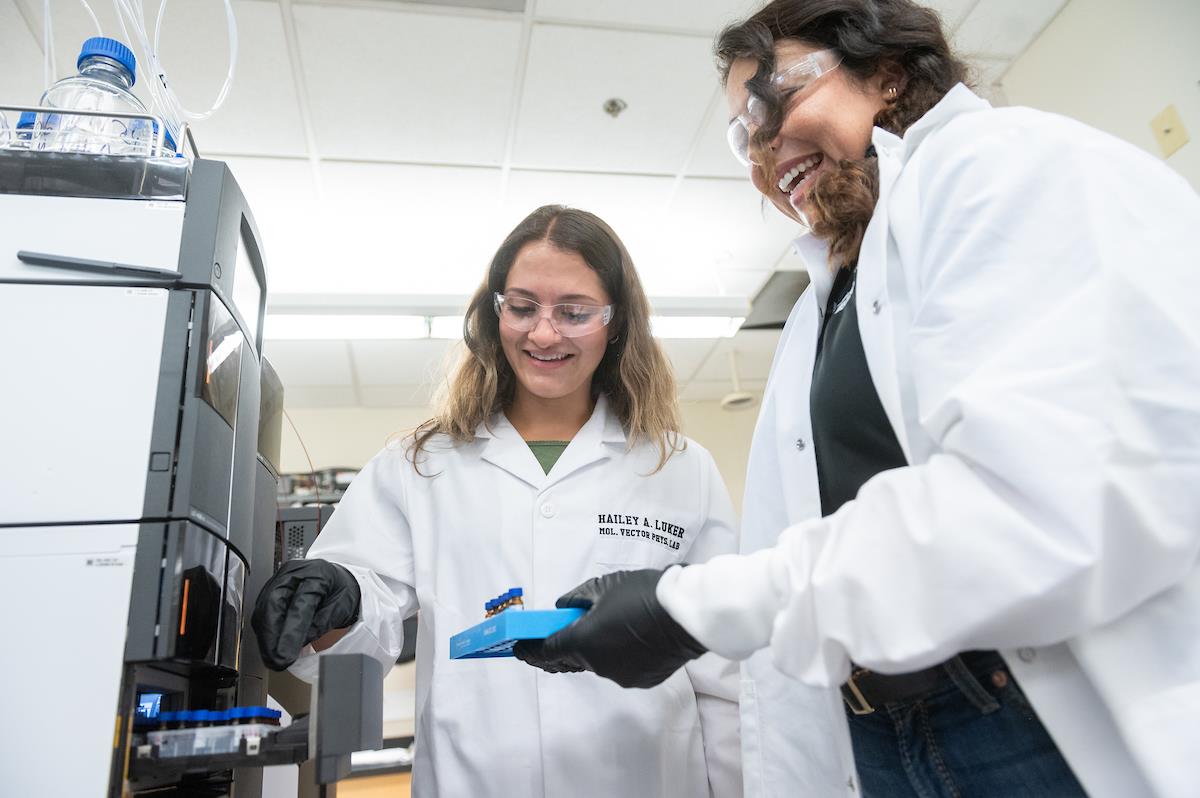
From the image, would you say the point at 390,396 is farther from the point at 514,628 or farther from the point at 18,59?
the point at 514,628

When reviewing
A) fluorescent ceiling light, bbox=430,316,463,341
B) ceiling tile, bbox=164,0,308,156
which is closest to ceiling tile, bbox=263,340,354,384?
fluorescent ceiling light, bbox=430,316,463,341

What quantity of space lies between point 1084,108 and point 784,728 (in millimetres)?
2181

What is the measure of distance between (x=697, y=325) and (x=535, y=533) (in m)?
2.51

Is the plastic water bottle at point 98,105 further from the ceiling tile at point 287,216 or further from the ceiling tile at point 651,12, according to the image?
the ceiling tile at point 287,216

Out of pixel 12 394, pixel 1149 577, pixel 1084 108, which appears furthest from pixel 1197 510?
pixel 1084 108

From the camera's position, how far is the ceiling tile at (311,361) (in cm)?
422

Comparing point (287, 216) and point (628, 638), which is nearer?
point (628, 638)

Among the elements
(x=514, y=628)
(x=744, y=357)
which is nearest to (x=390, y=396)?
(x=744, y=357)

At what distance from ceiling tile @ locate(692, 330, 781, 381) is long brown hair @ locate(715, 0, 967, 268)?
337 cm

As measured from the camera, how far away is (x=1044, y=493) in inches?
21.0

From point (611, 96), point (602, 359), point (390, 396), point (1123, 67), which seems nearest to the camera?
point (602, 359)

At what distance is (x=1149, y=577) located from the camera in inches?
21.6

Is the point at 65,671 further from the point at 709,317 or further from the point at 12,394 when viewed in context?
the point at 709,317

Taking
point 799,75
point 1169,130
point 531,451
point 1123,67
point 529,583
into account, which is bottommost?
point 529,583
